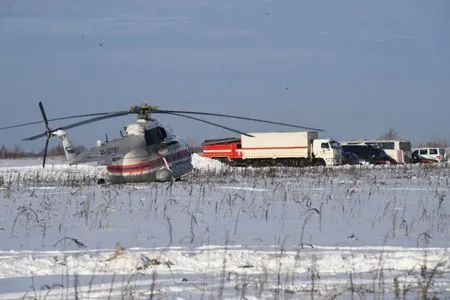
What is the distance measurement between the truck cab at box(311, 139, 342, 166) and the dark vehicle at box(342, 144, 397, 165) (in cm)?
320

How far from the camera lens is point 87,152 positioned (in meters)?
25.3

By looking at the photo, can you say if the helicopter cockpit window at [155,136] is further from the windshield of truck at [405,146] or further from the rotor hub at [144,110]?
the windshield of truck at [405,146]

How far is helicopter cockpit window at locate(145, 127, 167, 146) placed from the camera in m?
25.8

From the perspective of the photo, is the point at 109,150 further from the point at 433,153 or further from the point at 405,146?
the point at 405,146

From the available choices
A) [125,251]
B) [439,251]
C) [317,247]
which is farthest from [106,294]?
[439,251]

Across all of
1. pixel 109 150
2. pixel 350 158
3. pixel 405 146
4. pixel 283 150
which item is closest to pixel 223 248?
pixel 109 150

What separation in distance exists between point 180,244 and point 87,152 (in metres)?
15.8

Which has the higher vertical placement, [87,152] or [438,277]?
[87,152]

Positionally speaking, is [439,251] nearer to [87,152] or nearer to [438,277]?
[438,277]

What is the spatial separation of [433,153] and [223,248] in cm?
6042

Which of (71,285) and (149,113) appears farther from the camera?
(149,113)

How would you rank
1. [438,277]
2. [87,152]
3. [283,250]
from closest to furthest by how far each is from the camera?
[438,277], [283,250], [87,152]

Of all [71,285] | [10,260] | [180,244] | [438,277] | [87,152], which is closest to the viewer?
[71,285]

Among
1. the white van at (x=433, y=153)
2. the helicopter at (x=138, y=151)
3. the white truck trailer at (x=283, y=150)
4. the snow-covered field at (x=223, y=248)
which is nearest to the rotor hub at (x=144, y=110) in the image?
the helicopter at (x=138, y=151)
